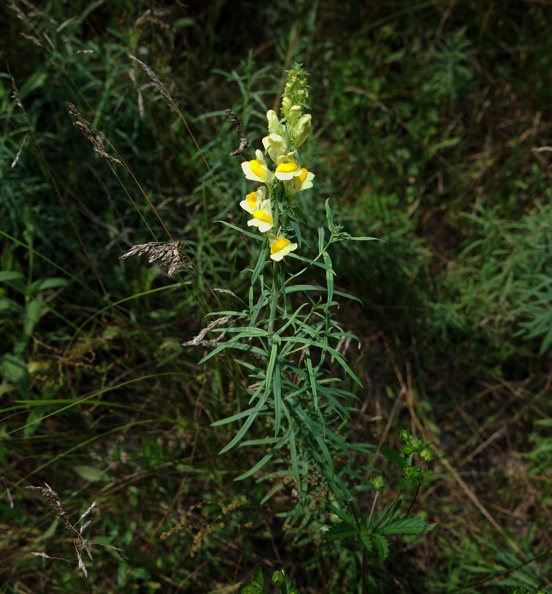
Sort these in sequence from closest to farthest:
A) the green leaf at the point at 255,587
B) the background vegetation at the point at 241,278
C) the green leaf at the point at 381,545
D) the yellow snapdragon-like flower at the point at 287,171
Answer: the yellow snapdragon-like flower at the point at 287,171, the green leaf at the point at 255,587, the green leaf at the point at 381,545, the background vegetation at the point at 241,278

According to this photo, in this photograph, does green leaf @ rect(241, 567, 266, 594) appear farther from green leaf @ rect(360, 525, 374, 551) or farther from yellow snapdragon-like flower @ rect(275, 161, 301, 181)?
yellow snapdragon-like flower @ rect(275, 161, 301, 181)

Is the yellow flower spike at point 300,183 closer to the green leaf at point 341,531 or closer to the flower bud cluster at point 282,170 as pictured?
the flower bud cluster at point 282,170

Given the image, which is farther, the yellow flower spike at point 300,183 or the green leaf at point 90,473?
the green leaf at point 90,473

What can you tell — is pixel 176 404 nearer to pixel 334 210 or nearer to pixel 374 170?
pixel 334 210

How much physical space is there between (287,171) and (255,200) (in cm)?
15

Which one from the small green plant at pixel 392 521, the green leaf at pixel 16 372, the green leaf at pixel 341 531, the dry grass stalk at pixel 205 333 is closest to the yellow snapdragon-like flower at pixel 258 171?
the dry grass stalk at pixel 205 333

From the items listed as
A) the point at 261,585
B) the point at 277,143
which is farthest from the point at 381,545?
the point at 277,143

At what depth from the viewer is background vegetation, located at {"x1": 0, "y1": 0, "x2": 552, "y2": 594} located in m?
2.61

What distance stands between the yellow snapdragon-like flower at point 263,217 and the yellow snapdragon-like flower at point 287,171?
87 millimetres

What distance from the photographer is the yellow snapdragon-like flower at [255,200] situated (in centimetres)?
176

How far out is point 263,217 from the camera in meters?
1.74

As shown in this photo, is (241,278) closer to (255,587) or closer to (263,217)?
(263,217)

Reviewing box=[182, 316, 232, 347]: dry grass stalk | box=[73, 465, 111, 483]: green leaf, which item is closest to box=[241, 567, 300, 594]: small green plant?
box=[182, 316, 232, 347]: dry grass stalk

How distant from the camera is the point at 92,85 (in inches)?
119
